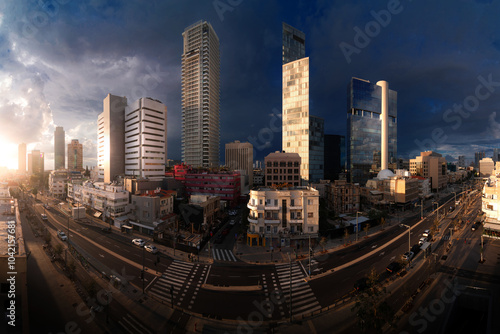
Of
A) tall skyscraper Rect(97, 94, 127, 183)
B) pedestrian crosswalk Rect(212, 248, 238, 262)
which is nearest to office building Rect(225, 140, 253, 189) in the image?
tall skyscraper Rect(97, 94, 127, 183)

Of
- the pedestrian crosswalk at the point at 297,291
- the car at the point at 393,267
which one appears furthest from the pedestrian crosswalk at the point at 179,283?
the car at the point at 393,267

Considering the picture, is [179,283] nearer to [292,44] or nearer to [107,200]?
[107,200]

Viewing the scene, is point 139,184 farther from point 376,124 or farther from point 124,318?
point 376,124

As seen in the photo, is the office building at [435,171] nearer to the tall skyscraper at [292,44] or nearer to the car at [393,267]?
the tall skyscraper at [292,44]

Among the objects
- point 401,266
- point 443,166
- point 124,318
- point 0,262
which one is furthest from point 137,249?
point 443,166

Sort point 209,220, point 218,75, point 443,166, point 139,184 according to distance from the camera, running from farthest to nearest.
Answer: point 218,75 → point 443,166 → point 139,184 → point 209,220

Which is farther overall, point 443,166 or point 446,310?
point 443,166
